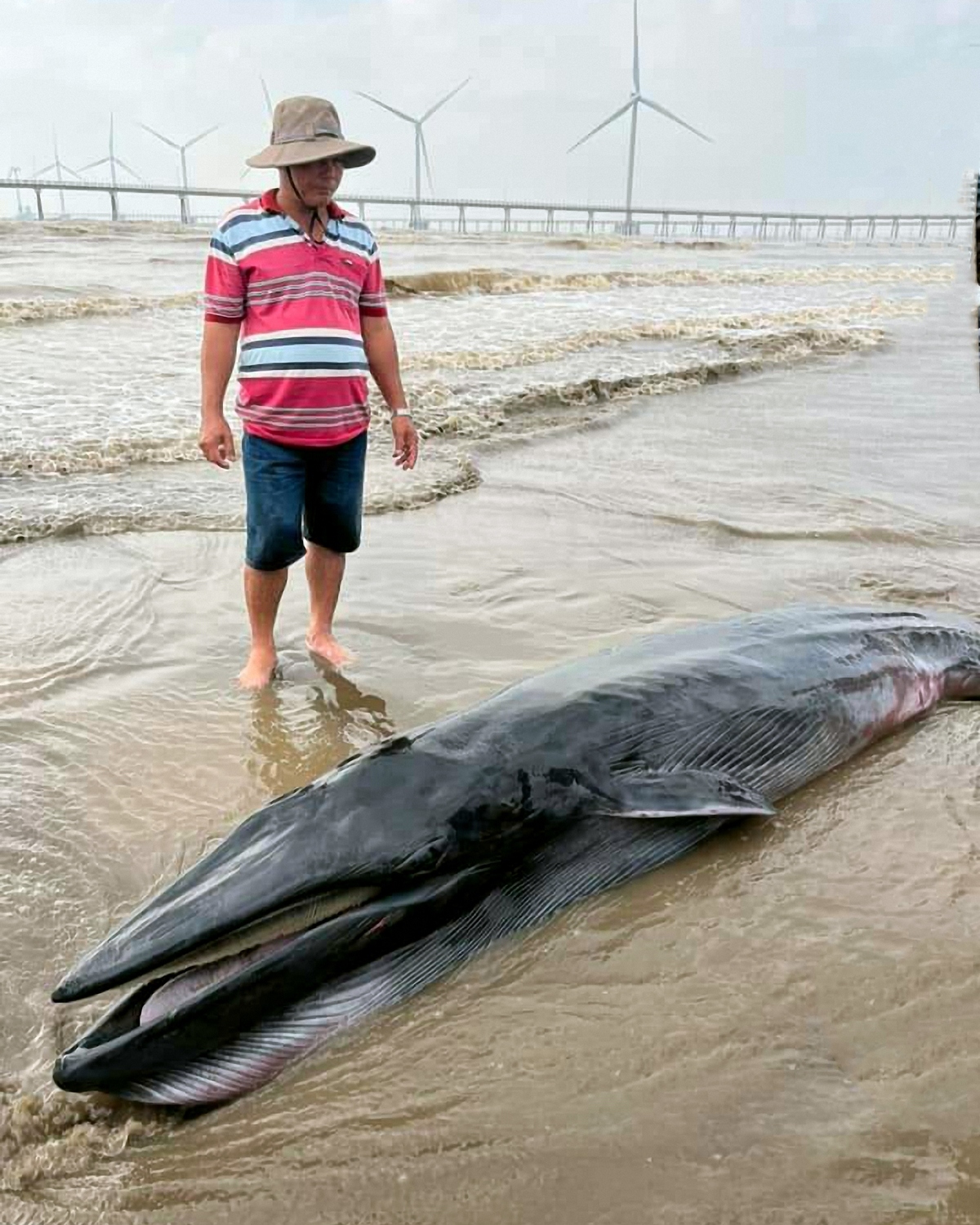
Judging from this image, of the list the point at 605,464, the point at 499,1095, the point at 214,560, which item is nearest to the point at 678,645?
the point at 499,1095

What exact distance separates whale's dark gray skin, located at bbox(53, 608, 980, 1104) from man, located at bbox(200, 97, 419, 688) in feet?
5.16

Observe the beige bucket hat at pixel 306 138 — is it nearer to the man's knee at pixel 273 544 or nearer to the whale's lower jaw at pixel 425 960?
the man's knee at pixel 273 544

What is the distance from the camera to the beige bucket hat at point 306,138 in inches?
145

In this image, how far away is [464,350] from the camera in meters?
13.3

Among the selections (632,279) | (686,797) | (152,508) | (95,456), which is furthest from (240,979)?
(632,279)

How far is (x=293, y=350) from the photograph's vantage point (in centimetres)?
399

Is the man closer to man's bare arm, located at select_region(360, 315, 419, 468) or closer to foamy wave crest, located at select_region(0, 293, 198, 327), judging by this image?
man's bare arm, located at select_region(360, 315, 419, 468)

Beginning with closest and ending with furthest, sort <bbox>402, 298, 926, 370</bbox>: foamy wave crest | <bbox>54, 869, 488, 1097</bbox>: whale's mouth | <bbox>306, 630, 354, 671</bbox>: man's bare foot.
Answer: <bbox>54, 869, 488, 1097</bbox>: whale's mouth
<bbox>306, 630, 354, 671</bbox>: man's bare foot
<bbox>402, 298, 926, 370</bbox>: foamy wave crest

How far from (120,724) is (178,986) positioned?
183 cm

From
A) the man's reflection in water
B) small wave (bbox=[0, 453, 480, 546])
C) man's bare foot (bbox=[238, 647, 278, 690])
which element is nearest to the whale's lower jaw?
the man's reflection in water

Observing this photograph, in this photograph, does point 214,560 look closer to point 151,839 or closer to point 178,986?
point 151,839

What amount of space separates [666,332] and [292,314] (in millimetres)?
12696

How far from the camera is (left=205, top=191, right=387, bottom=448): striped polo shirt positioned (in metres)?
3.90

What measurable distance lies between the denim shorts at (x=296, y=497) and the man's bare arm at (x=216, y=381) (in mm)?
112
